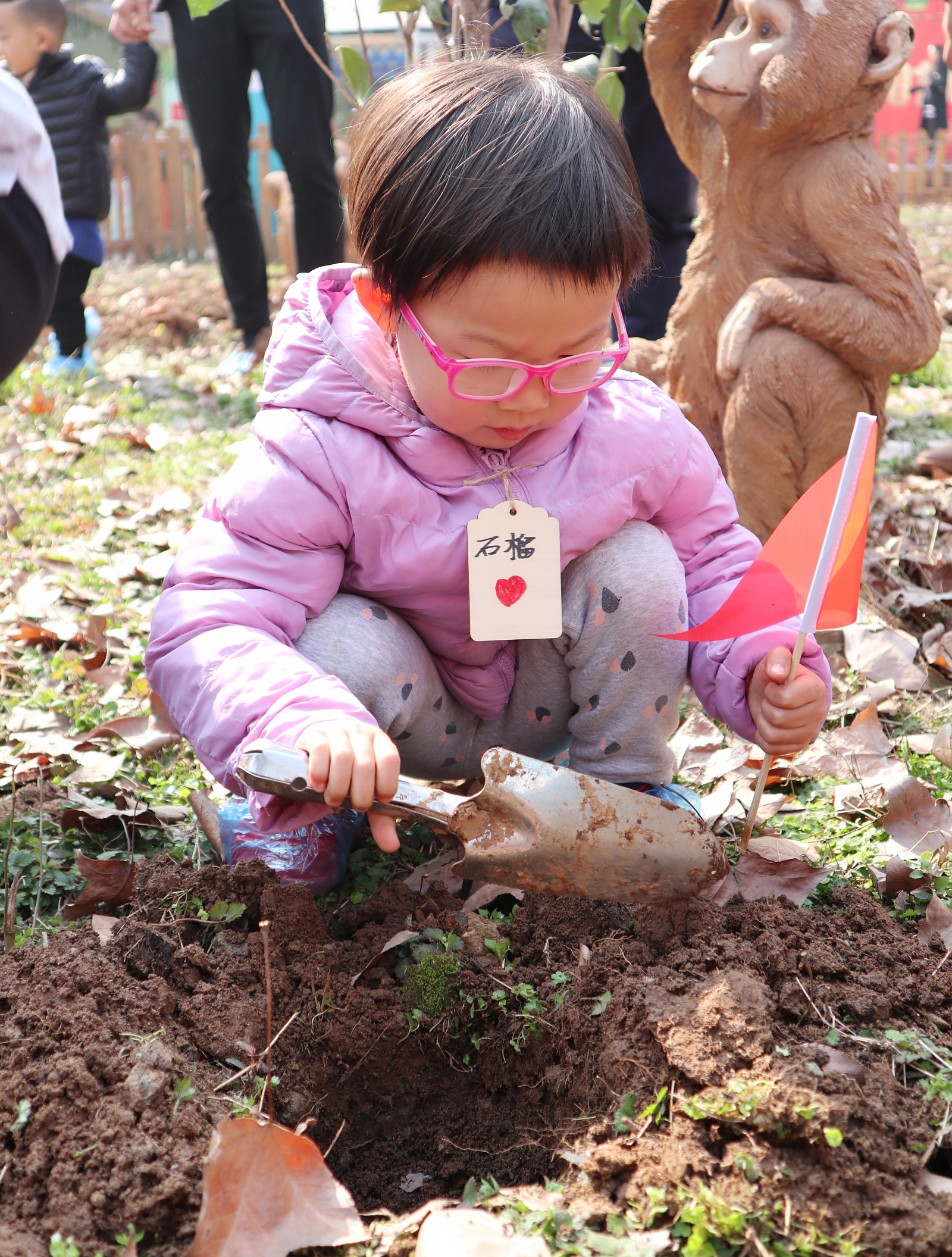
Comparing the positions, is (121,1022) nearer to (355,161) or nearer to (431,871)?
(431,871)

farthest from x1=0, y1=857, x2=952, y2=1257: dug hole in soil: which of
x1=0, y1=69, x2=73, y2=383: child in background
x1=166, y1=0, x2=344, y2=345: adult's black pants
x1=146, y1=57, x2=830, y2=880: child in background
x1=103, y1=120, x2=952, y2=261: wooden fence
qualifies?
x1=103, y1=120, x2=952, y2=261: wooden fence

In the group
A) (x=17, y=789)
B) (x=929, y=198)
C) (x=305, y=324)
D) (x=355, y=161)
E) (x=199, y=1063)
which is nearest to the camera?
(x=199, y=1063)

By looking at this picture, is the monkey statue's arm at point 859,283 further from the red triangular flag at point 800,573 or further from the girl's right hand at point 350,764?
the girl's right hand at point 350,764

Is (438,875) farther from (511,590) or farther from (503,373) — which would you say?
(503,373)

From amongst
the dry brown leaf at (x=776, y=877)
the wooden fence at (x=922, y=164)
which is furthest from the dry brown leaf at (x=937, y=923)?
the wooden fence at (x=922, y=164)

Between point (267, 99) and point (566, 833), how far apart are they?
3.91m

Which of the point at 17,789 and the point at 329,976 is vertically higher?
the point at 329,976

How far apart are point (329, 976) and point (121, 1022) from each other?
268 millimetres

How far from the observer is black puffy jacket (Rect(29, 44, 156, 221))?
19.0ft

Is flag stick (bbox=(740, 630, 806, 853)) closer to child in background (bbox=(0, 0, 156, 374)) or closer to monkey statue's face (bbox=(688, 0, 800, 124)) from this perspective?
monkey statue's face (bbox=(688, 0, 800, 124))

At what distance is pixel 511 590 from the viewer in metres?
1.69

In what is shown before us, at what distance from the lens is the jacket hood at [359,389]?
1686mm

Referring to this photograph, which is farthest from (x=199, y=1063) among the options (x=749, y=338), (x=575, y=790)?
(x=749, y=338)

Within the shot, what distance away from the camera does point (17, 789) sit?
2.04 meters
